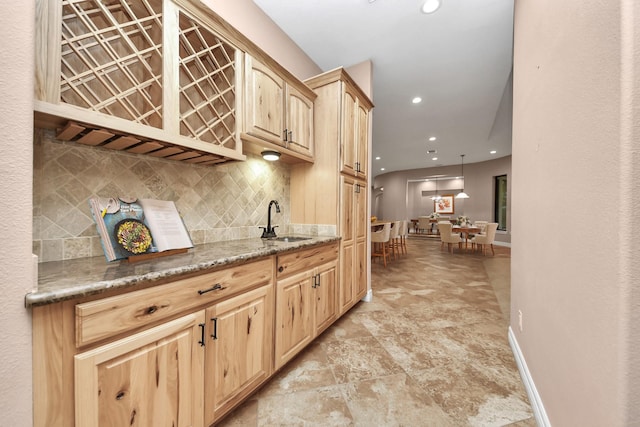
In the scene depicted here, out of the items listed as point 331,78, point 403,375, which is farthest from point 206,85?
point 403,375

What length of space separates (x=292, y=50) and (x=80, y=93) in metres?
2.22

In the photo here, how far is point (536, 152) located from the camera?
4.47 ft

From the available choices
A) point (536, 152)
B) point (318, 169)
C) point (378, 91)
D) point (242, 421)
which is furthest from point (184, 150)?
point (378, 91)

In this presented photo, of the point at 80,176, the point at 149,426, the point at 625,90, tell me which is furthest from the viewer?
the point at 80,176

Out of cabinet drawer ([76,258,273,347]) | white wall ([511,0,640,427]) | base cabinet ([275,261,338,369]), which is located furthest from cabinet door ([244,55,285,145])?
white wall ([511,0,640,427])

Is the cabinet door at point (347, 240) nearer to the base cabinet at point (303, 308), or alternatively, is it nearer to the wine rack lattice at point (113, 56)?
the base cabinet at point (303, 308)

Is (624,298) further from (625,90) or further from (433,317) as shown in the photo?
(433,317)

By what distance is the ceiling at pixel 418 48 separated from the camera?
2.17m

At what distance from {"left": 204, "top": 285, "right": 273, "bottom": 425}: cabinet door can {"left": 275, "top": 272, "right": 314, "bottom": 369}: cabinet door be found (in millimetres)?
80

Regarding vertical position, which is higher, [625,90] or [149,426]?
[625,90]

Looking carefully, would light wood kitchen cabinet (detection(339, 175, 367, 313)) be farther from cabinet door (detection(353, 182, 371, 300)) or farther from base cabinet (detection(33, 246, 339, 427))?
base cabinet (detection(33, 246, 339, 427))

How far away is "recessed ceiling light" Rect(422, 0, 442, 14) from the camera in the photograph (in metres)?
2.06

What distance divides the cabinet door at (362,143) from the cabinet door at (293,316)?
1.47 meters

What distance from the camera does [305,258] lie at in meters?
1.82
